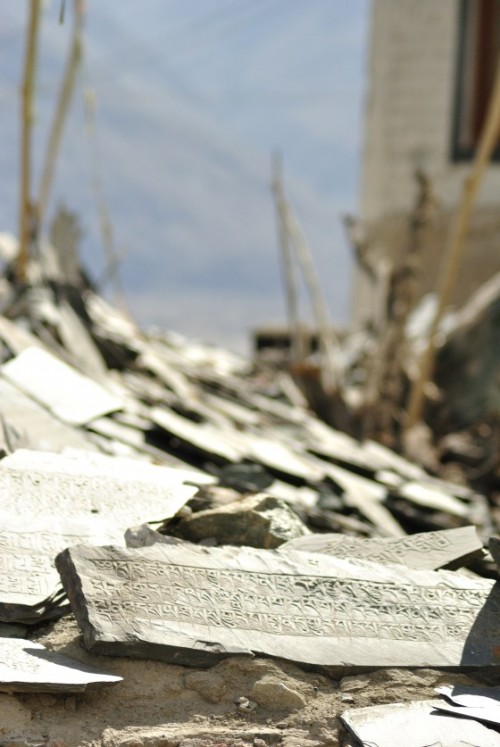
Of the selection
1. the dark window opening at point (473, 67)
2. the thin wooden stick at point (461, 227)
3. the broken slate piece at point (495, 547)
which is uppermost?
the dark window opening at point (473, 67)

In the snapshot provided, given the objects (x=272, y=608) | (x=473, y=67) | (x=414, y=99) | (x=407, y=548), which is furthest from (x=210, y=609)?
(x=473, y=67)

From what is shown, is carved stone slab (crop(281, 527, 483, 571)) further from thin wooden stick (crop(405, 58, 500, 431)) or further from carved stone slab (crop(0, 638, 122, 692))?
thin wooden stick (crop(405, 58, 500, 431))

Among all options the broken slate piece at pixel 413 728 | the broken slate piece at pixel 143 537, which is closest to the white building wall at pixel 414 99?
the broken slate piece at pixel 143 537

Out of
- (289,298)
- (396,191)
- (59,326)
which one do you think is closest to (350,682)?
(59,326)

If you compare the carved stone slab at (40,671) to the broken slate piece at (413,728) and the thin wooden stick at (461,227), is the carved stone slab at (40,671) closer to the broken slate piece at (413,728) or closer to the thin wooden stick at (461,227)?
the broken slate piece at (413,728)

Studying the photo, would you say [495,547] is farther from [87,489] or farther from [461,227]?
[461,227]

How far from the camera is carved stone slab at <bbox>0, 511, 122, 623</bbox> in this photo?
8.57 feet

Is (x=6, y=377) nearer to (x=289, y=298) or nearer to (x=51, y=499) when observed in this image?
(x=51, y=499)

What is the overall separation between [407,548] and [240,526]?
1.61 feet

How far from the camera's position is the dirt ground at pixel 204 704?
7.59 ft

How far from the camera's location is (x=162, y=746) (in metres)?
2.31

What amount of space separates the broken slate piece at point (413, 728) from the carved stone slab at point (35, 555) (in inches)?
31.9

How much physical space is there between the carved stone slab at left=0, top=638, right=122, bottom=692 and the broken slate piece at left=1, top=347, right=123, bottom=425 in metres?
1.60

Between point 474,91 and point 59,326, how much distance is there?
731cm
